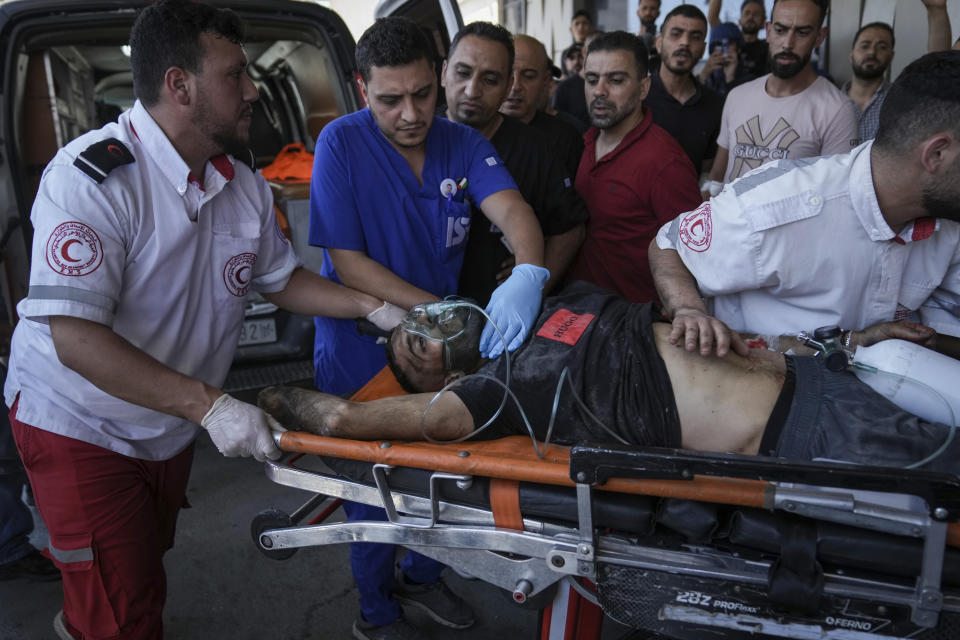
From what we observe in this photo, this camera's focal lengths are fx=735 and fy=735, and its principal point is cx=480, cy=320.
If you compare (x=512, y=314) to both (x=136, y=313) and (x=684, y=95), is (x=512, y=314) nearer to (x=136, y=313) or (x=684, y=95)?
(x=136, y=313)

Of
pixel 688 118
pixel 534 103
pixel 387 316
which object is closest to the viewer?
pixel 387 316

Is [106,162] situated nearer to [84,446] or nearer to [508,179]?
[84,446]

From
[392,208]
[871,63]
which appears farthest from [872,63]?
[392,208]

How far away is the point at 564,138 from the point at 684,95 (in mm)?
1067

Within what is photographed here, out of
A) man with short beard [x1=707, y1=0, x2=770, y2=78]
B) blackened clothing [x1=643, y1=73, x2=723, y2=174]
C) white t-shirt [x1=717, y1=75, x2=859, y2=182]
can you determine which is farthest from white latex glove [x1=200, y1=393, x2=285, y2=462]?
man with short beard [x1=707, y1=0, x2=770, y2=78]

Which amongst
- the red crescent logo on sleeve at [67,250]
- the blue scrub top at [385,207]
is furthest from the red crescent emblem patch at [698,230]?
the red crescent logo on sleeve at [67,250]

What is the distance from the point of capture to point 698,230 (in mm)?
2139

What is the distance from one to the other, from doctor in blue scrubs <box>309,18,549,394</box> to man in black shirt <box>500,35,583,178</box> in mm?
998

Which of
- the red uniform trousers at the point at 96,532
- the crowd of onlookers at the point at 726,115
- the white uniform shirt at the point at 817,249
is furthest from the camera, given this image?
the crowd of onlookers at the point at 726,115

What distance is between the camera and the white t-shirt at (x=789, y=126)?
3.40 m

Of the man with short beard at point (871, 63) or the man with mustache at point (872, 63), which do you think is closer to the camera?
the man with mustache at point (872, 63)

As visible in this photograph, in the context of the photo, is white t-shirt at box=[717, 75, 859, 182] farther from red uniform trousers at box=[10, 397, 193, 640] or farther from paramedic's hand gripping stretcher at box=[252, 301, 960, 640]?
red uniform trousers at box=[10, 397, 193, 640]

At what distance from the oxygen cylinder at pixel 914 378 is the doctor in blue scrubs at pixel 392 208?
0.93 metres

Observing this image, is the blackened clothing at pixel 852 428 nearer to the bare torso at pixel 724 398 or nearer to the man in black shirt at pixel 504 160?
the bare torso at pixel 724 398
